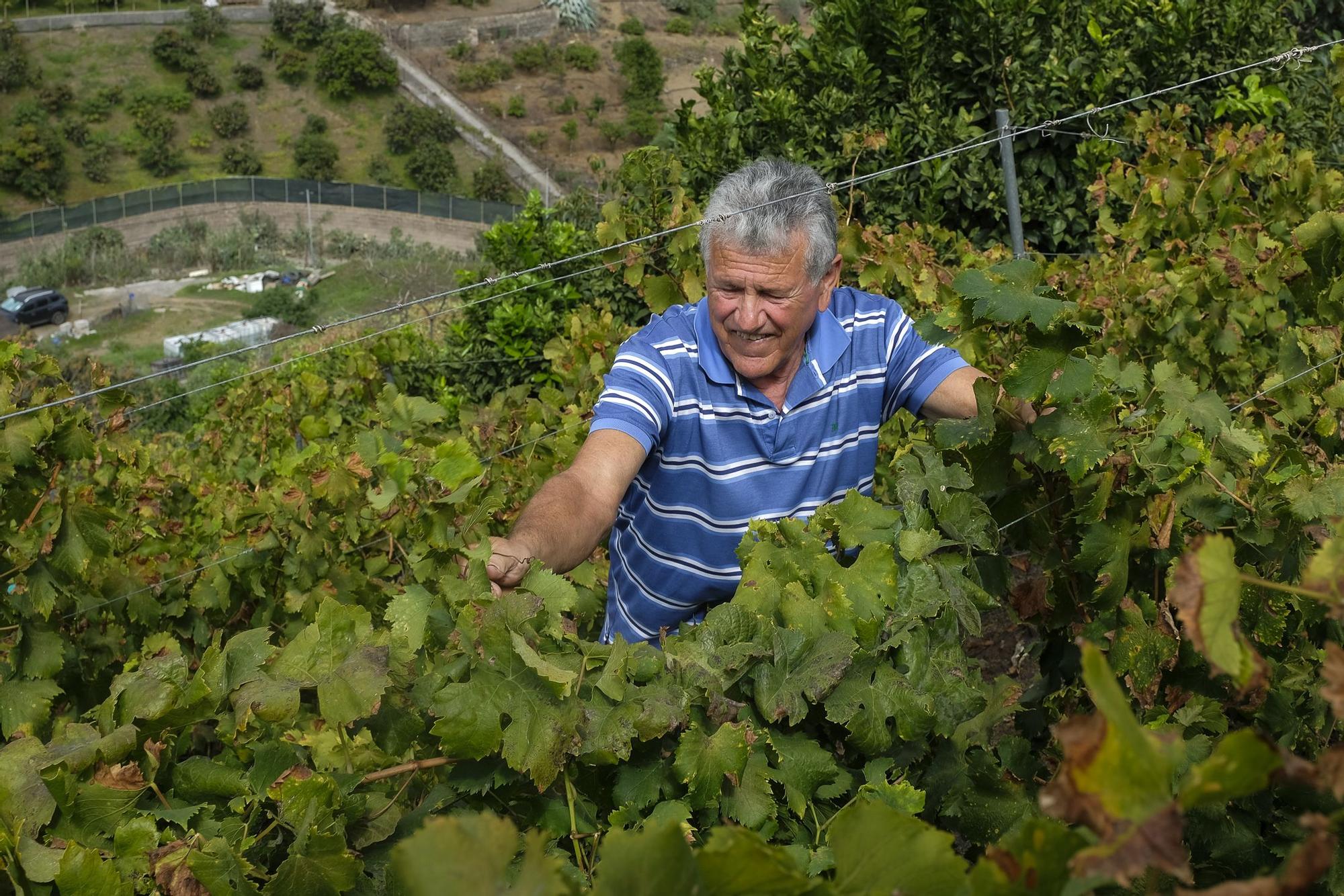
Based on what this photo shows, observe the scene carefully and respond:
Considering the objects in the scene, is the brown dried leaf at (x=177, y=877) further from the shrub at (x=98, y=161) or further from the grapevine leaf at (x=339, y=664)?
the shrub at (x=98, y=161)

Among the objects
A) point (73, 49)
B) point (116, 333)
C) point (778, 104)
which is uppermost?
point (778, 104)

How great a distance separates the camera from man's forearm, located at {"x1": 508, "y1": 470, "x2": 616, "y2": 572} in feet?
7.02

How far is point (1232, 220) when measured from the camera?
4.41 meters

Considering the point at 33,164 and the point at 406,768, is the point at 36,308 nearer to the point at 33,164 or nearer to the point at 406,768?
the point at 33,164

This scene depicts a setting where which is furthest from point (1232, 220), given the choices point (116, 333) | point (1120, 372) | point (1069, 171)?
point (116, 333)

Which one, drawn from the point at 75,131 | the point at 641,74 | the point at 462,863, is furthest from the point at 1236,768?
the point at 75,131

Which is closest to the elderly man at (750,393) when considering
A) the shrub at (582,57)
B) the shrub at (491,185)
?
the shrub at (491,185)

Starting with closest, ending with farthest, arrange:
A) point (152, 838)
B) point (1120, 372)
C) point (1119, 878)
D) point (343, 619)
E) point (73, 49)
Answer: point (1119, 878) → point (152, 838) → point (343, 619) → point (1120, 372) → point (73, 49)

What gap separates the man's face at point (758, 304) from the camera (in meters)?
2.61

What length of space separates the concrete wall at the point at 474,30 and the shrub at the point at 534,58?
125cm

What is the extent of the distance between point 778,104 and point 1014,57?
121 cm

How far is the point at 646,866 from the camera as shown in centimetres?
78

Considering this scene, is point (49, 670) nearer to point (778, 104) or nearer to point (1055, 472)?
point (1055, 472)

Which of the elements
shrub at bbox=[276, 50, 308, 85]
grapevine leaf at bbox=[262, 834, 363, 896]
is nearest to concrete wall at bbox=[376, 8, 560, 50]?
shrub at bbox=[276, 50, 308, 85]
